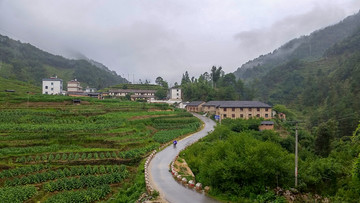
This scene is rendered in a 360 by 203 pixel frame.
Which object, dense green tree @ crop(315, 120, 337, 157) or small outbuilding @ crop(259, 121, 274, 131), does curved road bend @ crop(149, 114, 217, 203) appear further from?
small outbuilding @ crop(259, 121, 274, 131)

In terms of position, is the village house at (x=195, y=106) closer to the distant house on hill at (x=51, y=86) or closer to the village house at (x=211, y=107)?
the village house at (x=211, y=107)

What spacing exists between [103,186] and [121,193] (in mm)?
2520

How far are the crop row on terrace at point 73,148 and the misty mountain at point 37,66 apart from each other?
73.2 metres

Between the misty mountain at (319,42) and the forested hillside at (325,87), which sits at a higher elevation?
the misty mountain at (319,42)

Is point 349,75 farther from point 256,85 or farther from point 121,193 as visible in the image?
point 121,193

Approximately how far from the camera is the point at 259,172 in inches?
515

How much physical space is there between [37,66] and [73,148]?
116810mm

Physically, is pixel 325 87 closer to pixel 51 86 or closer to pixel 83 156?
pixel 83 156

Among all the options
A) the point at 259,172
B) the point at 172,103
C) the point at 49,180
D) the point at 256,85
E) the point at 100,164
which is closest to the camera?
the point at 259,172

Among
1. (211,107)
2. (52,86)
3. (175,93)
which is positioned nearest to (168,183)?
(211,107)

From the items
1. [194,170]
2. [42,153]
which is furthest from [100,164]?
[194,170]

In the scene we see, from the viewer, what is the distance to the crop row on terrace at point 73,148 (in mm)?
18344

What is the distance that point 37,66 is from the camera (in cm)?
12338

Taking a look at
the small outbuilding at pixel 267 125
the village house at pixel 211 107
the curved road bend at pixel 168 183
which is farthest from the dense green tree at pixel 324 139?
the village house at pixel 211 107
